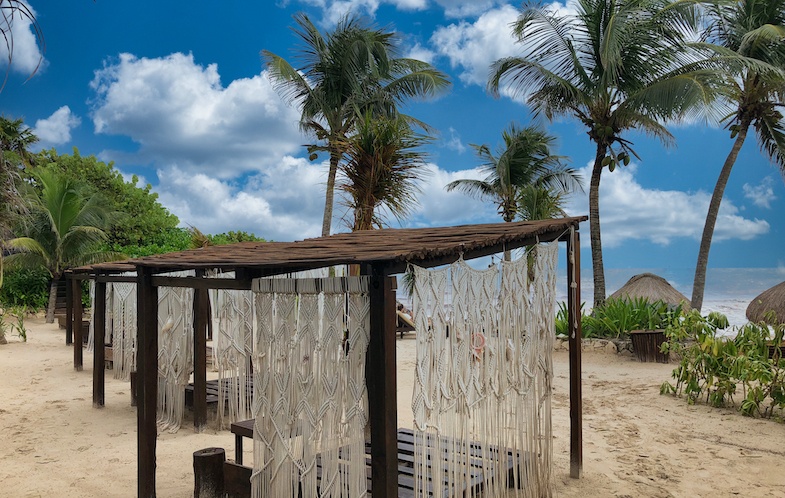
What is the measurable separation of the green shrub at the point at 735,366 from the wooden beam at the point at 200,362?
566cm

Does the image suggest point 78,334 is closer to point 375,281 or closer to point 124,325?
A: point 124,325

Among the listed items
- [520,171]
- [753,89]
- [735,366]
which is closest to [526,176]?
[520,171]

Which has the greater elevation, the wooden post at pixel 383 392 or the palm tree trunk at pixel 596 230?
the palm tree trunk at pixel 596 230

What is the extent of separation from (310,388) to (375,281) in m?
0.84

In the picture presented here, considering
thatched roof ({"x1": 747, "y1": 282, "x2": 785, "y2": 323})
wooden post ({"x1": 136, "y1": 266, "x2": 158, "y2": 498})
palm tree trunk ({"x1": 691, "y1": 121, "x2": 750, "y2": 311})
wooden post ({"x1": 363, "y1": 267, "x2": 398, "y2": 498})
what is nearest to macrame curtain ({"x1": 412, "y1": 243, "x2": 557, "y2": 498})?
wooden post ({"x1": 363, "y1": 267, "x2": 398, "y2": 498})

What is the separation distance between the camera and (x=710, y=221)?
14.9m

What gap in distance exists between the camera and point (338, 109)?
1678 centimetres

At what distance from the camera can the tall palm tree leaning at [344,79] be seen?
1644 centimetres

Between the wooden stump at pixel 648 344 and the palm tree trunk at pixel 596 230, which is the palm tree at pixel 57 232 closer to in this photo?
the palm tree trunk at pixel 596 230

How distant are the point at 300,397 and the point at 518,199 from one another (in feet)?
56.3

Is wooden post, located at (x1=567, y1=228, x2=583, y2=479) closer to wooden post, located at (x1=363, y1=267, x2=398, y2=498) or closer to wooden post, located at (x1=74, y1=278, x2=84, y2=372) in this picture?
wooden post, located at (x1=363, y1=267, x2=398, y2=498)

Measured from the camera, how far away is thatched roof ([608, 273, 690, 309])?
15.2 metres

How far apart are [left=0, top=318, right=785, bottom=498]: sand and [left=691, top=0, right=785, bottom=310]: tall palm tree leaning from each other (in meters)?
7.36

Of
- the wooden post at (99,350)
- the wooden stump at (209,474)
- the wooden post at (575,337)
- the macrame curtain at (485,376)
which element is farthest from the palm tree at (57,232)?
the macrame curtain at (485,376)
